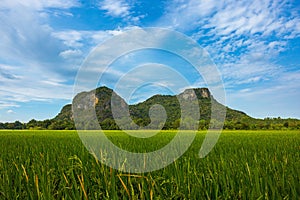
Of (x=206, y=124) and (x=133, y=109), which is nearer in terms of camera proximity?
(x=133, y=109)

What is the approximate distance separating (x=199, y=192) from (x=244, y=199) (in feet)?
0.87

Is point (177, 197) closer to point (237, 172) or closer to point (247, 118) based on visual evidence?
point (237, 172)

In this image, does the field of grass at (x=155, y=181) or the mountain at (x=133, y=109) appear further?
the mountain at (x=133, y=109)

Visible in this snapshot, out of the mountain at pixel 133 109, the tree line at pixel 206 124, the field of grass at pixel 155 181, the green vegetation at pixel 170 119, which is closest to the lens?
the field of grass at pixel 155 181

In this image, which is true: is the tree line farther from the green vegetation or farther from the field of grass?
the field of grass

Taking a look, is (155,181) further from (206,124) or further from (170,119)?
(206,124)

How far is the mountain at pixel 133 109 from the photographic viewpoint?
8533 mm

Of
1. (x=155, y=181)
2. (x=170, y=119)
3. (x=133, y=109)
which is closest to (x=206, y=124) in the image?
(x=170, y=119)

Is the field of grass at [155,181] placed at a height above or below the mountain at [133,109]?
below

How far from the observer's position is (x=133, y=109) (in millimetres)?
15914

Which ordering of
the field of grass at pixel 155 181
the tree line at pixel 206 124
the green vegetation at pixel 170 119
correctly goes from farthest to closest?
the tree line at pixel 206 124
the green vegetation at pixel 170 119
the field of grass at pixel 155 181

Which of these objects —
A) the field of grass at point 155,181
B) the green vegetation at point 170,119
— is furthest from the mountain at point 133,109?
the field of grass at point 155,181

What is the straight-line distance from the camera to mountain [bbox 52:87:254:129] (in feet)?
28.0

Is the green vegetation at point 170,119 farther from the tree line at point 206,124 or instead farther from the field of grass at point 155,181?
the field of grass at point 155,181
